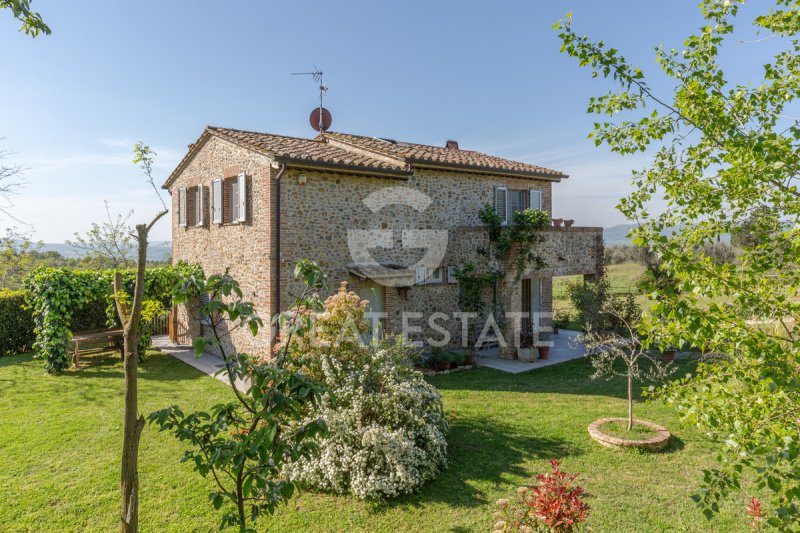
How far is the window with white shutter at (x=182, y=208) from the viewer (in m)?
18.1

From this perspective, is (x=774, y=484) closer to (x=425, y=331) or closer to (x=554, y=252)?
(x=425, y=331)

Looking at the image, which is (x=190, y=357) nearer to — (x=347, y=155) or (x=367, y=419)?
(x=347, y=155)

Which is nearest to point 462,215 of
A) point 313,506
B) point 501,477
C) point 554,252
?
point 554,252

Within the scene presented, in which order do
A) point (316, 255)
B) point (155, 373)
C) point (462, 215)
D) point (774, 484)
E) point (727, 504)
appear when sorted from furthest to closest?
1. point (462, 215)
2. point (155, 373)
3. point (316, 255)
4. point (727, 504)
5. point (774, 484)

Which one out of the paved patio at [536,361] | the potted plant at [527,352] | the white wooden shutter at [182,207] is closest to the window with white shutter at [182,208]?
the white wooden shutter at [182,207]

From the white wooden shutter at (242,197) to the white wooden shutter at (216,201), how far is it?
5.50 feet

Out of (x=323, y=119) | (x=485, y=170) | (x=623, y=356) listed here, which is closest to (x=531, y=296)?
(x=485, y=170)

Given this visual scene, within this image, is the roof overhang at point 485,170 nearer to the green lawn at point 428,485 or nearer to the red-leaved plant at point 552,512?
the green lawn at point 428,485

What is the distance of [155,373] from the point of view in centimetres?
1400

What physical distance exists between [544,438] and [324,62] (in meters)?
16.1

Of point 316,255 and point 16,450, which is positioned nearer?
point 16,450

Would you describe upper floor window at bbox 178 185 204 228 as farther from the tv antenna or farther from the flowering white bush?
the flowering white bush

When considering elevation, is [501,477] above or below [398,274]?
below

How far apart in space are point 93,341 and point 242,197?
286 inches
